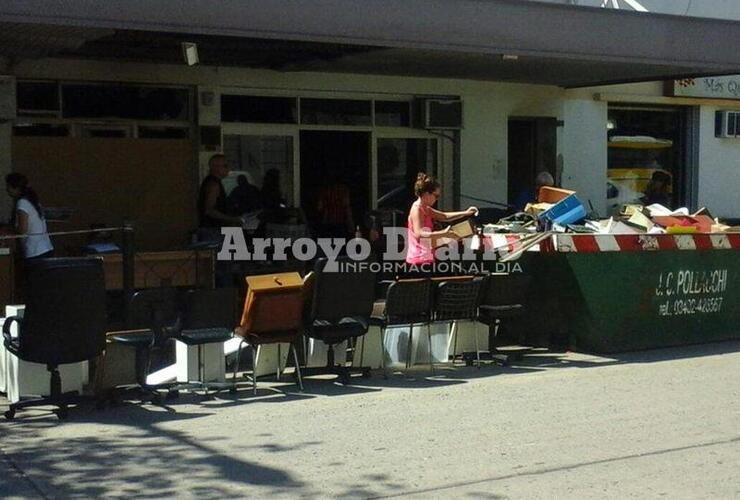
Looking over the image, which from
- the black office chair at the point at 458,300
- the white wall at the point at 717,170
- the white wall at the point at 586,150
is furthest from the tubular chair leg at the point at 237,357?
the white wall at the point at 717,170

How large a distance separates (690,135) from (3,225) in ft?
38.2

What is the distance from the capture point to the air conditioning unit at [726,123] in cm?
1877

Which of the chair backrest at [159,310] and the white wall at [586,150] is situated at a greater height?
the white wall at [586,150]

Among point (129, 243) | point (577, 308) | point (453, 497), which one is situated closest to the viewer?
point (453, 497)

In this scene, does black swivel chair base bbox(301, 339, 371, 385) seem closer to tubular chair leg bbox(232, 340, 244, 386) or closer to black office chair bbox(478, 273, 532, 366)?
tubular chair leg bbox(232, 340, 244, 386)

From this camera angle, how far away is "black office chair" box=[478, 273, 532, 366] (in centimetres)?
1097

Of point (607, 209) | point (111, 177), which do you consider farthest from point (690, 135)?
point (111, 177)

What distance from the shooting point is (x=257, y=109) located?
1483 cm

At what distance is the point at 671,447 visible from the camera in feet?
25.1

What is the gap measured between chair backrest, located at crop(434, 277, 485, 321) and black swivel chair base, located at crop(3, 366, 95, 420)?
3.62 metres

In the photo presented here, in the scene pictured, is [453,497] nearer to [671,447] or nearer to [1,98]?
[671,447]

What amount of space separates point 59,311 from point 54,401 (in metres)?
0.74

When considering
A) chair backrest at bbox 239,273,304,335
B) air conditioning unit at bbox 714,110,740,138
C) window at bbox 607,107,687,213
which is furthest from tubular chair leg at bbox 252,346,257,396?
air conditioning unit at bbox 714,110,740,138

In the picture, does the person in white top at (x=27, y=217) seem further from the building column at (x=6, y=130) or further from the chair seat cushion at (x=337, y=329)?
the chair seat cushion at (x=337, y=329)
